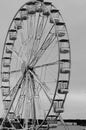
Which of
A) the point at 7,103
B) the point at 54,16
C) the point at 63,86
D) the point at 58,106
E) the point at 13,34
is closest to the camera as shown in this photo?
the point at 58,106

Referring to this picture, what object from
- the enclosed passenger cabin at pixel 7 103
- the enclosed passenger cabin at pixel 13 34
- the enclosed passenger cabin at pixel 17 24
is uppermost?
the enclosed passenger cabin at pixel 17 24

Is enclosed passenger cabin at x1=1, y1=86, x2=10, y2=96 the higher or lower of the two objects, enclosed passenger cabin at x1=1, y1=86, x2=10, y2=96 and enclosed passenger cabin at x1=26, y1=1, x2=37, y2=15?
the lower

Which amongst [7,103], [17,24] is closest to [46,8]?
[17,24]

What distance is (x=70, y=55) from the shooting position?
43.9 m

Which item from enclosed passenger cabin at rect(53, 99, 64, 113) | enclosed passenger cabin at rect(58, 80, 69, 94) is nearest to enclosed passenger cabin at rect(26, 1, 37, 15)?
enclosed passenger cabin at rect(58, 80, 69, 94)

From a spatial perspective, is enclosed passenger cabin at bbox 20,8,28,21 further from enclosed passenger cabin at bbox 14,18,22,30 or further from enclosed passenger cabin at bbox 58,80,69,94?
enclosed passenger cabin at bbox 58,80,69,94

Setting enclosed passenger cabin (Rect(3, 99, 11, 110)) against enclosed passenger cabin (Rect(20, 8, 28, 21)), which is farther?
enclosed passenger cabin (Rect(3, 99, 11, 110))

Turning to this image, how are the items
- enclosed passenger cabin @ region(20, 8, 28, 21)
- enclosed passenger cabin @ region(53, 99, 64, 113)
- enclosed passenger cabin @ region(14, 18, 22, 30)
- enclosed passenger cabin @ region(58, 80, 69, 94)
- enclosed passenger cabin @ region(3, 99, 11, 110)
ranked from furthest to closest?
enclosed passenger cabin @ region(14, 18, 22, 30) → enclosed passenger cabin @ region(3, 99, 11, 110) → enclosed passenger cabin @ region(20, 8, 28, 21) → enclosed passenger cabin @ region(58, 80, 69, 94) → enclosed passenger cabin @ region(53, 99, 64, 113)

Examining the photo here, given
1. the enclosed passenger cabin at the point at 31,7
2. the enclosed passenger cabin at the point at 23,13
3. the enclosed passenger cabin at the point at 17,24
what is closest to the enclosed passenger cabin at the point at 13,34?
the enclosed passenger cabin at the point at 17,24

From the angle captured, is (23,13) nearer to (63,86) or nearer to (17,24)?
(17,24)

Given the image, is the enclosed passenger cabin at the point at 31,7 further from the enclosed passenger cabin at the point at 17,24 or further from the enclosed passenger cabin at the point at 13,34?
the enclosed passenger cabin at the point at 13,34

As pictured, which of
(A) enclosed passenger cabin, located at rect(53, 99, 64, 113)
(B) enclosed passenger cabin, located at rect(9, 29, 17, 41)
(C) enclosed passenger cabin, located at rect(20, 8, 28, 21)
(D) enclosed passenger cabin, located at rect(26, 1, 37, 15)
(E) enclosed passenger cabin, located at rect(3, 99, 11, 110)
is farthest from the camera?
(B) enclosed passenger cabin, located at rect(9, 29, 17, 41)

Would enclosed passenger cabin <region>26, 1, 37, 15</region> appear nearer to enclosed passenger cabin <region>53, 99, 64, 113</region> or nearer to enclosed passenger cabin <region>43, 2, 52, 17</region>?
enclosed passenger cabin <region>43, 2, 52, 17</region>

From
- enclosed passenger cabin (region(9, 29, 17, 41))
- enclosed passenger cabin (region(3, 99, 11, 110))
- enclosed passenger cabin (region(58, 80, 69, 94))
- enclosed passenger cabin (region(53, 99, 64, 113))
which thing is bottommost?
enclosed passenger cabin (region(3, 99, 11, 110))
